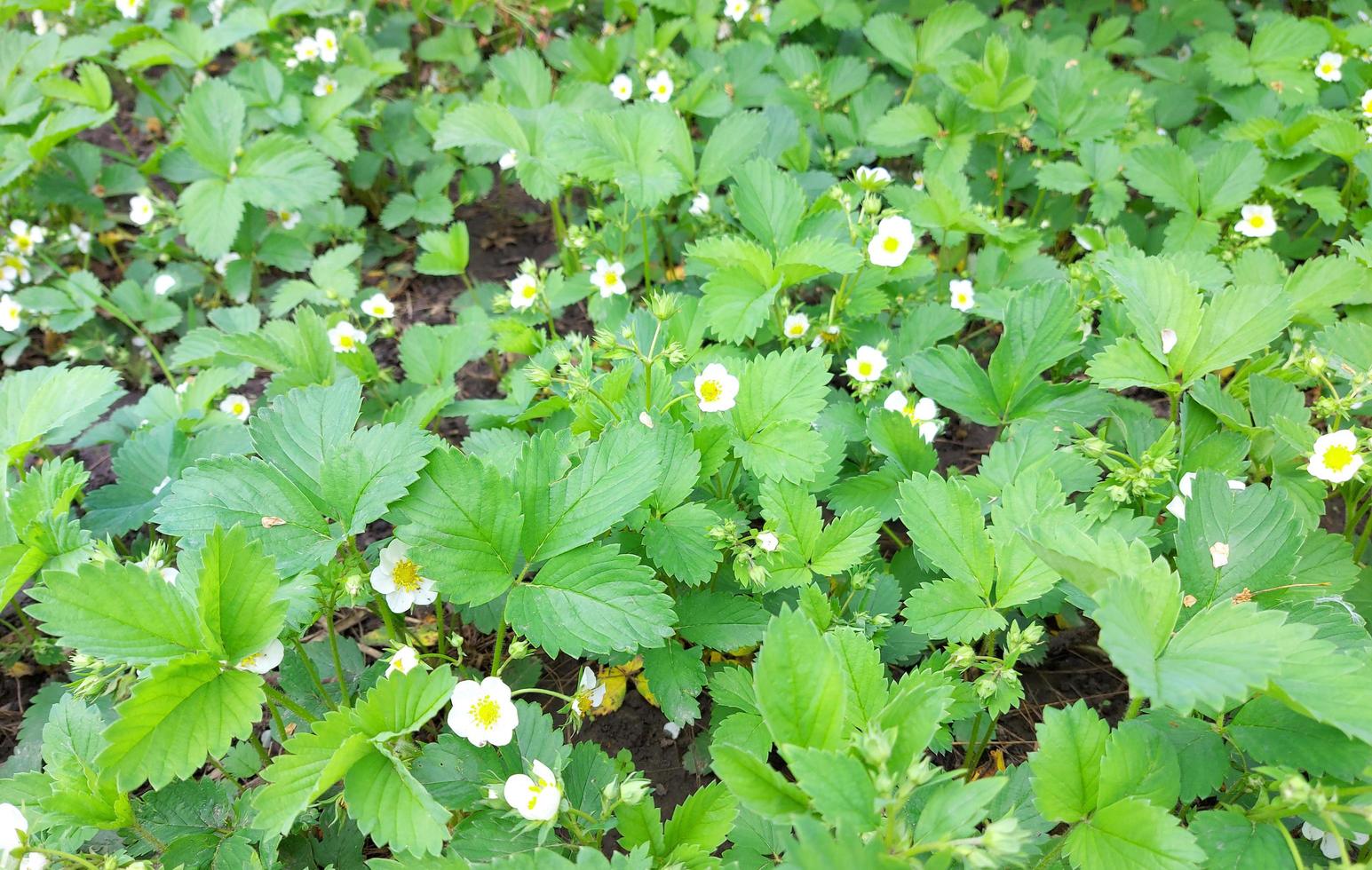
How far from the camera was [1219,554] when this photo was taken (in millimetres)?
1656

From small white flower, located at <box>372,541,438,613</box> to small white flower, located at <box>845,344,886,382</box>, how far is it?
131 centimetres

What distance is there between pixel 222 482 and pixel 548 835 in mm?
986

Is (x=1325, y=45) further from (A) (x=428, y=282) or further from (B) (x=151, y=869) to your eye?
(B) (x=151, y=869)

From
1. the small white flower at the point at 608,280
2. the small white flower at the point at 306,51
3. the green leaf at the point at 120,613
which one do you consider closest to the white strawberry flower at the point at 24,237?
the small white flower at the point at 306,51

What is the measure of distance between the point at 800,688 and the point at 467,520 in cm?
77

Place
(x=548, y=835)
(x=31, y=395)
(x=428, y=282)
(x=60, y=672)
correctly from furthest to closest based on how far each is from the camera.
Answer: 1. (x=428, y=282)
2. (x=60, y=672)
3. (x=31, y=395)
4. (x=548, y=835)

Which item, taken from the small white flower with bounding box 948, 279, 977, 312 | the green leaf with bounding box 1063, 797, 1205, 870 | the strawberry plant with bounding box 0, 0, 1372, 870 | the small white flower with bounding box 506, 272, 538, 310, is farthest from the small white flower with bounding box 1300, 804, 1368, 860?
the small white flower with bounding box 506, 272, 538, 310

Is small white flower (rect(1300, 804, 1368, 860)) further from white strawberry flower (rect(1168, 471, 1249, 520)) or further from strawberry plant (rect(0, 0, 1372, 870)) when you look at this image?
white strawberry flower (rect(1168, 471, 1249, 520))

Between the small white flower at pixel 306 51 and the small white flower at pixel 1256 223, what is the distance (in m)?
3.72

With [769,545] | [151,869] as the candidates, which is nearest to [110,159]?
[151,869]

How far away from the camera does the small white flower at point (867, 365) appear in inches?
97.9

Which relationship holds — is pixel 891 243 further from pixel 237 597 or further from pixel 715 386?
pixel 237 597

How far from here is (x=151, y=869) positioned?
168cm

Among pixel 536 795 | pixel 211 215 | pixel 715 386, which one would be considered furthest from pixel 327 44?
pixel 536 795
